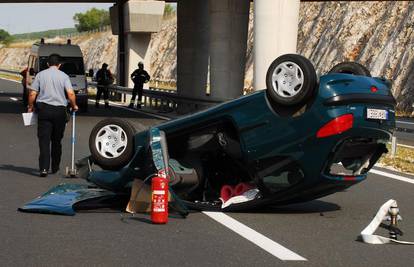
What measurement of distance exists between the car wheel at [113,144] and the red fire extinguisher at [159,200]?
92cm

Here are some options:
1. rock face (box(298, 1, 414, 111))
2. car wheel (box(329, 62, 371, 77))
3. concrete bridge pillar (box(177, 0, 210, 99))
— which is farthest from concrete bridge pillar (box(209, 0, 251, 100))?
car wheel (box(329, 62, 371, 77))

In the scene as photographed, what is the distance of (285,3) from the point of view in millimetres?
22953

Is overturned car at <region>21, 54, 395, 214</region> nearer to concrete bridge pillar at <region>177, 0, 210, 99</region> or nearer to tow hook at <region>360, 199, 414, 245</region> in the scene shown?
tow hook at <region>360, 199, 414, 245</region>

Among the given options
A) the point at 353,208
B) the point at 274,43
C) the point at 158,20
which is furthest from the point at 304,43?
the point at 353,208

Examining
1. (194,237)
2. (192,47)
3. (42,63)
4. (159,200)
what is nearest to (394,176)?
(159,200)

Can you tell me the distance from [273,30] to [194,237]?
50.9 feet

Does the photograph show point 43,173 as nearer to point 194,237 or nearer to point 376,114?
point 194,237

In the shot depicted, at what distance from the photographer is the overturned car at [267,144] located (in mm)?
8656

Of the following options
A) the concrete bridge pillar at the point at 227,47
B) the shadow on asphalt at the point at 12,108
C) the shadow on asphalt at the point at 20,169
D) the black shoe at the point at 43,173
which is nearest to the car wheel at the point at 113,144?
the black shoe at the point at 43,173

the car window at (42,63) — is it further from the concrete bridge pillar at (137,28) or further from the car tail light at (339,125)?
the car tail light at (339,125)

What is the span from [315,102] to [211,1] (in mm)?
19910

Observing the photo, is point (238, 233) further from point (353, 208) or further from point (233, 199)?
point (353, 208)

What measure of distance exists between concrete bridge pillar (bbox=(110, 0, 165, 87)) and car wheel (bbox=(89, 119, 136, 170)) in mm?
33670

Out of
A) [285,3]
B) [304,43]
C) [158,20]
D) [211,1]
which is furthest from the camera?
[304,43]
